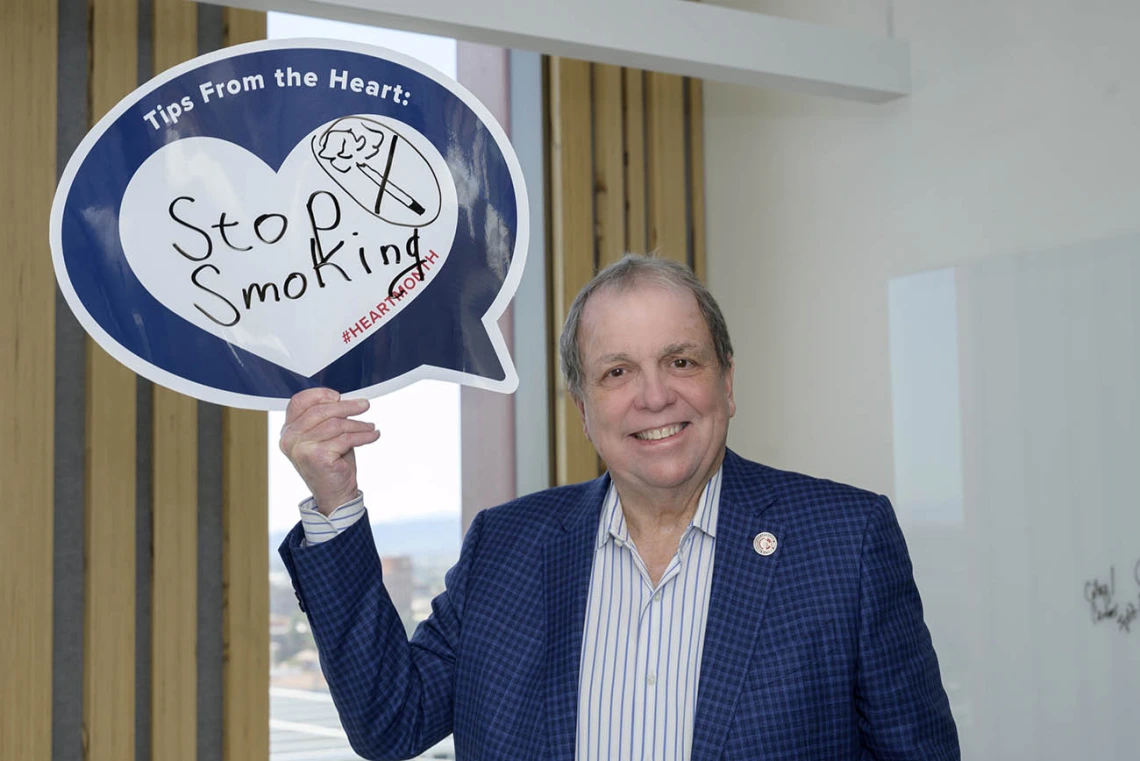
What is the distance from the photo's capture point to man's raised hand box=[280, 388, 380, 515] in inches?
58.4

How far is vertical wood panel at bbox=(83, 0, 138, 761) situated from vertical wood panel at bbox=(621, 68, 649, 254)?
1661 mm

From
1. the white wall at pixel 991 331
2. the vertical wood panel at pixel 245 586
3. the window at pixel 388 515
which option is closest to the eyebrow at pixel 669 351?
the white wall at pixel 991 331

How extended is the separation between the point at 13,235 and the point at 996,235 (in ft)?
8.02

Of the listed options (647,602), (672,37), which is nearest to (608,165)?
(672,37)

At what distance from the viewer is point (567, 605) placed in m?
1.60

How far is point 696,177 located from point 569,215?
53 cm

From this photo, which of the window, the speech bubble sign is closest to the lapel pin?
the speech bubble sign

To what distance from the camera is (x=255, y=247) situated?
1604 millimetres

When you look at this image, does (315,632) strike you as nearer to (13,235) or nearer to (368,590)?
(368,590)

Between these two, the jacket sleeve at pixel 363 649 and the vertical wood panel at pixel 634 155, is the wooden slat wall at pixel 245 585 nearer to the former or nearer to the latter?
the vertical wood panel at pixel 634 155

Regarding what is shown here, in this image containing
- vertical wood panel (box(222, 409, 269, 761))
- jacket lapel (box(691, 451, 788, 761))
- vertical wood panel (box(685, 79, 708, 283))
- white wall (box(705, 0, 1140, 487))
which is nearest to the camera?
jacket lapel (box(691, 451, 788, 761))

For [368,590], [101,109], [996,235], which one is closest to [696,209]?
[996,235]

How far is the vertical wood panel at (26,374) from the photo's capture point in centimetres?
283

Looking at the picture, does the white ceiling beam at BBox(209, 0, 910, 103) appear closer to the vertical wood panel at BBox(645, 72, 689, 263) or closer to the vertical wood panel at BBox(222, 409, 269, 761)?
the vertical wood panel at BBox(645, 72, 689, 263)
